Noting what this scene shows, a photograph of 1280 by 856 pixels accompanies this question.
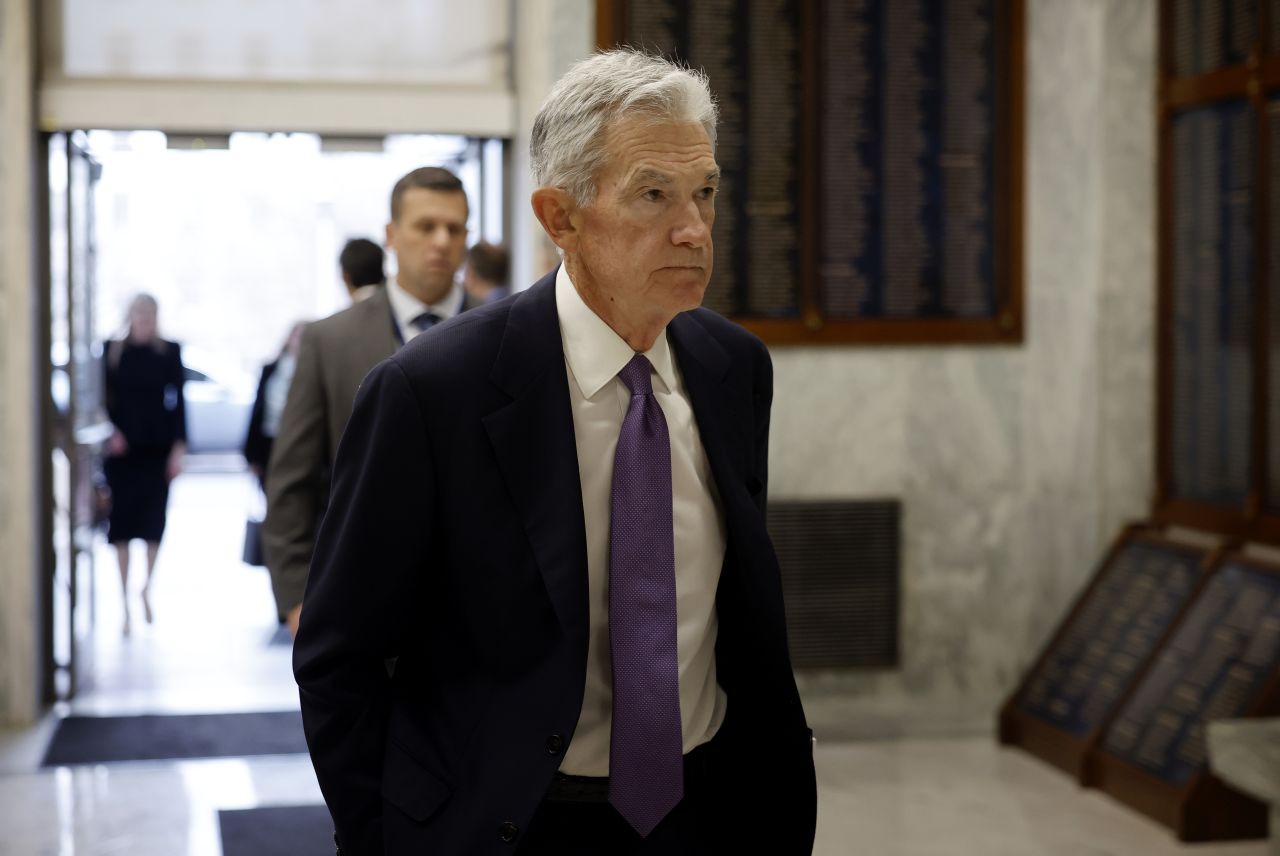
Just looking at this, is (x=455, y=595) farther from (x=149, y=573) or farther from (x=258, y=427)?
(x=149, y=573)

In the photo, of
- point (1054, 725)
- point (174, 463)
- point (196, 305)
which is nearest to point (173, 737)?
point (174, 463)

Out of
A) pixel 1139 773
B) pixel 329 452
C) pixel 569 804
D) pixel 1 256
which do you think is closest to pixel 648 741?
pixel 569 804

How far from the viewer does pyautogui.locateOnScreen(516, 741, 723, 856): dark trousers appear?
1615mm

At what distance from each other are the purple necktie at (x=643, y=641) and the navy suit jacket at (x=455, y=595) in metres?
0.05

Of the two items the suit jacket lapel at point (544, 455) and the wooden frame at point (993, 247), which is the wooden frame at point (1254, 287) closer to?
the wooden frame at point (993, 247)

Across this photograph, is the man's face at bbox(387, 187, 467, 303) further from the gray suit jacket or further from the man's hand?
the man's hand

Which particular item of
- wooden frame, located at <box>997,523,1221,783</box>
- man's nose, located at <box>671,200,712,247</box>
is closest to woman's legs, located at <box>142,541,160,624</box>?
wooden frame, located at <box>997,523,1221,783</box>

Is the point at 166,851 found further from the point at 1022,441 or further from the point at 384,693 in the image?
the point at 1022,441

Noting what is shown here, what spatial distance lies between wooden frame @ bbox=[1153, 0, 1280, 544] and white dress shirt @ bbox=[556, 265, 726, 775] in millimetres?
3639

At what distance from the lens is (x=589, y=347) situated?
5.55 feet

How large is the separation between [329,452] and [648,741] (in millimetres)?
1757

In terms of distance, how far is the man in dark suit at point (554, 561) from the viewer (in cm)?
158

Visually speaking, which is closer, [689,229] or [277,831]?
[689,229]

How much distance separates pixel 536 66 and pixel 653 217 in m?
3.92
